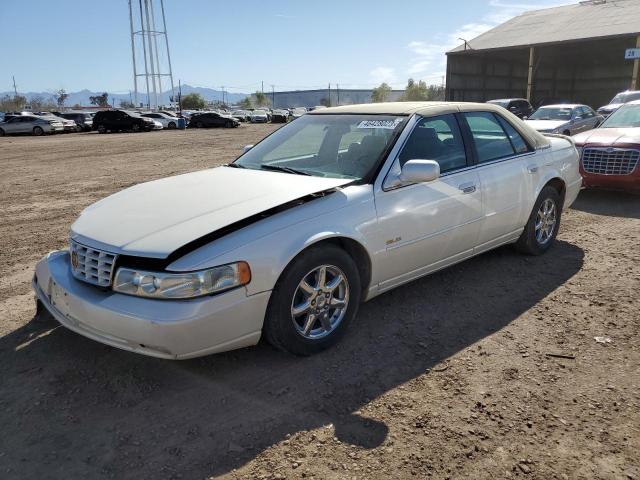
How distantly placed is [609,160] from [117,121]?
33.7 m

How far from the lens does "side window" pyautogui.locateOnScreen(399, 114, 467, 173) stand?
13.0ft

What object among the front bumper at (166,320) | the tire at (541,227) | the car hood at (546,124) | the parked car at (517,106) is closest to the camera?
the front bumper at (166,320)

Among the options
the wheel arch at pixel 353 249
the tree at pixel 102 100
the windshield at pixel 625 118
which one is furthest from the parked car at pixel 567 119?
the tree at pixel 102 100

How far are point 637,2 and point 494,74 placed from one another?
33.7 ft

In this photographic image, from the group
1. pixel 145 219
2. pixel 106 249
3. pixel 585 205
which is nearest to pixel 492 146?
pixel 145 219

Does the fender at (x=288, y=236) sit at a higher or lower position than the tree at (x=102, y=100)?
lower

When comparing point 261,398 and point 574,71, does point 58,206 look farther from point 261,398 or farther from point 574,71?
point 574,71

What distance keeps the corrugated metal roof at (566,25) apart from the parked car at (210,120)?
60.4ft

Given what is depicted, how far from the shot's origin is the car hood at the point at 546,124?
13.3 meters

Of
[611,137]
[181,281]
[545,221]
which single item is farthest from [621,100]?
[181,281]

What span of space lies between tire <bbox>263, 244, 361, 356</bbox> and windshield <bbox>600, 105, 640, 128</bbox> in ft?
24.7

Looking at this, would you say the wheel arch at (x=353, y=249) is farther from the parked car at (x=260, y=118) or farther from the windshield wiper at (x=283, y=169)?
the parked car at (x=260, y=118)

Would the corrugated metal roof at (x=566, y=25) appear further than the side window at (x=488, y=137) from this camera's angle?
Yes

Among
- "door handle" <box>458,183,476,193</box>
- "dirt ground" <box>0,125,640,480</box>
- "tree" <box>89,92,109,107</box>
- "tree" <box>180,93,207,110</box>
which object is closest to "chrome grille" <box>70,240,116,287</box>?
"dirt ground" <box>0,125,640,480</box>
